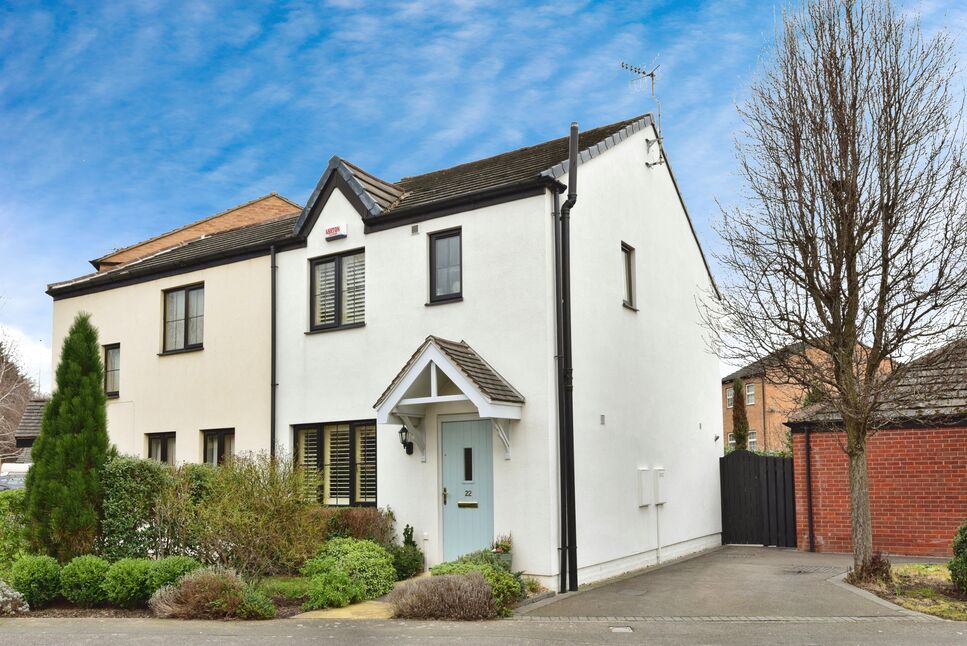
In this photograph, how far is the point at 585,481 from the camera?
43.4 ft

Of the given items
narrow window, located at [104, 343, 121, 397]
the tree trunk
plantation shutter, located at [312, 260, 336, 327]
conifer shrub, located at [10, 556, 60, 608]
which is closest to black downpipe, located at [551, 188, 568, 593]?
the tree trunk

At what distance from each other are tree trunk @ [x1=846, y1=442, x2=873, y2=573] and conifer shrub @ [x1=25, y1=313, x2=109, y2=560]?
1083cm

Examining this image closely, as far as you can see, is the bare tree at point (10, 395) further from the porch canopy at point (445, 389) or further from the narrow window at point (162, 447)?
the porch canopy at point (445, 389)

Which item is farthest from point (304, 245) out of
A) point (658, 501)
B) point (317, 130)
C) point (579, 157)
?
point (658, 501)

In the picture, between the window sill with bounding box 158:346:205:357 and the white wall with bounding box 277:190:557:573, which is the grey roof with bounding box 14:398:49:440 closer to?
the window sill with bounding box 158:346:205:357

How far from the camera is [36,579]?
446 inches

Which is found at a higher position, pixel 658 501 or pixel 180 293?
pixel 180 293

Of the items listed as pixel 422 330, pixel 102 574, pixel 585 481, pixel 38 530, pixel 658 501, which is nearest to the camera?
pixel 102 574

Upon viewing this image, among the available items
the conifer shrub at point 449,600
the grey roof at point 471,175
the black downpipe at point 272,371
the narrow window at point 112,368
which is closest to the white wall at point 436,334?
the black downpipe at point 272,371

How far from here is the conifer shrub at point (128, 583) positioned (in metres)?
11.2

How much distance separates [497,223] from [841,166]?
511 cm

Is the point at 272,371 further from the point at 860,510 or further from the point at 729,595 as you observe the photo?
the point at 860,510

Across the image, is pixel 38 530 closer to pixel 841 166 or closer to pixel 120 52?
pixel 120 52

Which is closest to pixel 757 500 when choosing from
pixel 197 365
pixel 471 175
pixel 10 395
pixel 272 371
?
pixel 471 175
